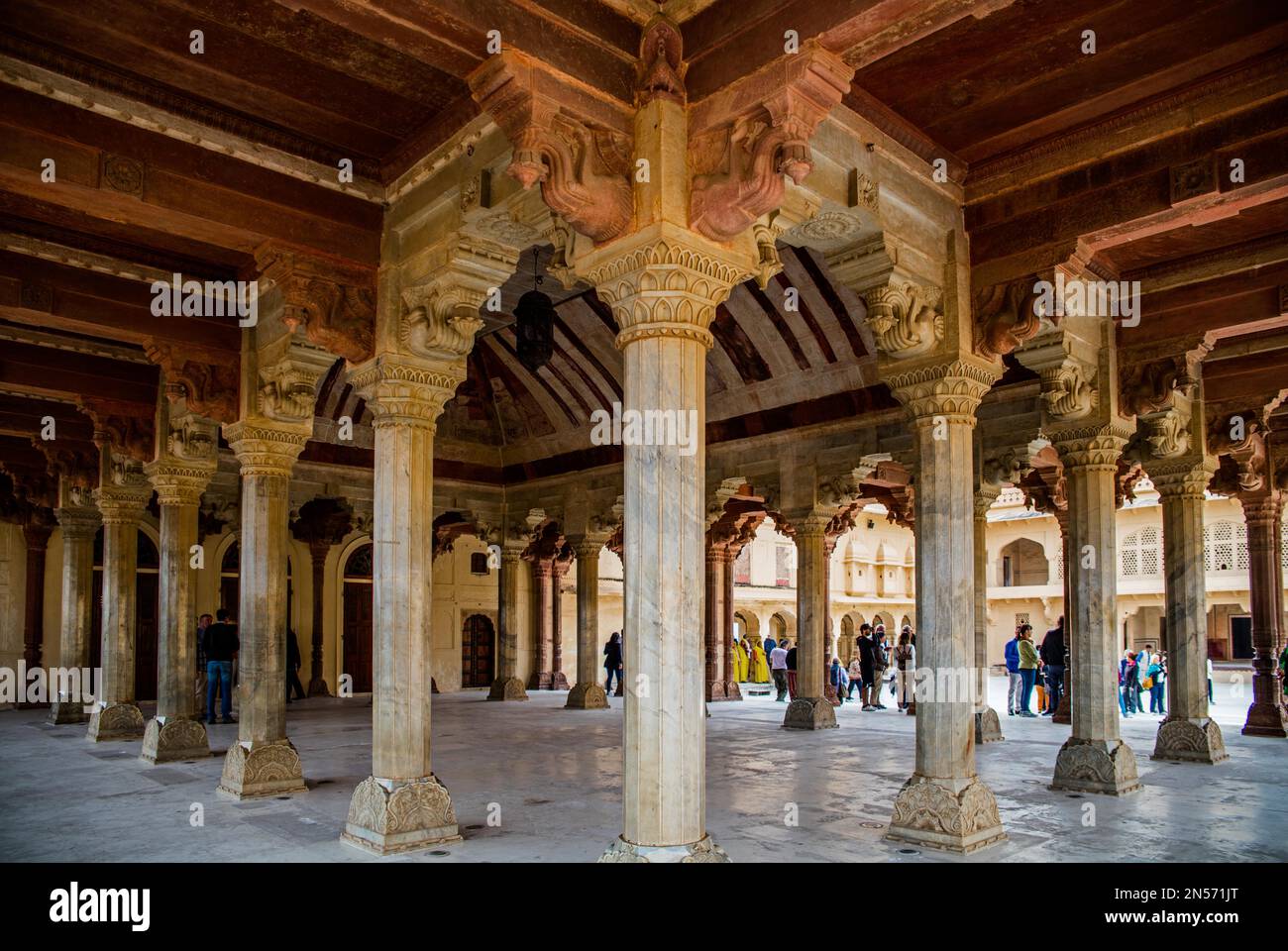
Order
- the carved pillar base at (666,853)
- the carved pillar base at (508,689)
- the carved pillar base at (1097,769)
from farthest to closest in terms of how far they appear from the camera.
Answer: the carved pillar base at (508,689) < the carved pillar base at (1097,769) < the carved pillar base at (666,853)

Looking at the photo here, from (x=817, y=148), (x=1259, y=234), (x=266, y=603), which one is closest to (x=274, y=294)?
(x=266, y=603)

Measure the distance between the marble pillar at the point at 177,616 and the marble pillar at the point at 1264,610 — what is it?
13046mm

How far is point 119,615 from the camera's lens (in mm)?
11852

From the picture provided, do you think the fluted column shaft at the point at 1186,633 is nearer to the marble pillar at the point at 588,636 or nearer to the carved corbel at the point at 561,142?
the carved corbel at the point at 561,142

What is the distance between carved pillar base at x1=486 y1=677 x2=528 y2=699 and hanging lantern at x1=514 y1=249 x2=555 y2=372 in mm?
10922

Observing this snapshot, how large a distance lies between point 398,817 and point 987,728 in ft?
27.4

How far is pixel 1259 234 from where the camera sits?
24.9 feet

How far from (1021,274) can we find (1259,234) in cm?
233

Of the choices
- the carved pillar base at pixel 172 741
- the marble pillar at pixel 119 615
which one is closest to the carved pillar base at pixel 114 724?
the marble pillar at pixel 119 615

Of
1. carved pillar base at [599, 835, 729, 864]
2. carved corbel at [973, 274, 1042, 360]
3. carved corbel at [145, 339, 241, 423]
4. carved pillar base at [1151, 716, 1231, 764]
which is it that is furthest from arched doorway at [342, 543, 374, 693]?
carved pillar base at [599, 835, 729, 864]

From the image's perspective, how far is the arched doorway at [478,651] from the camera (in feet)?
75.9
